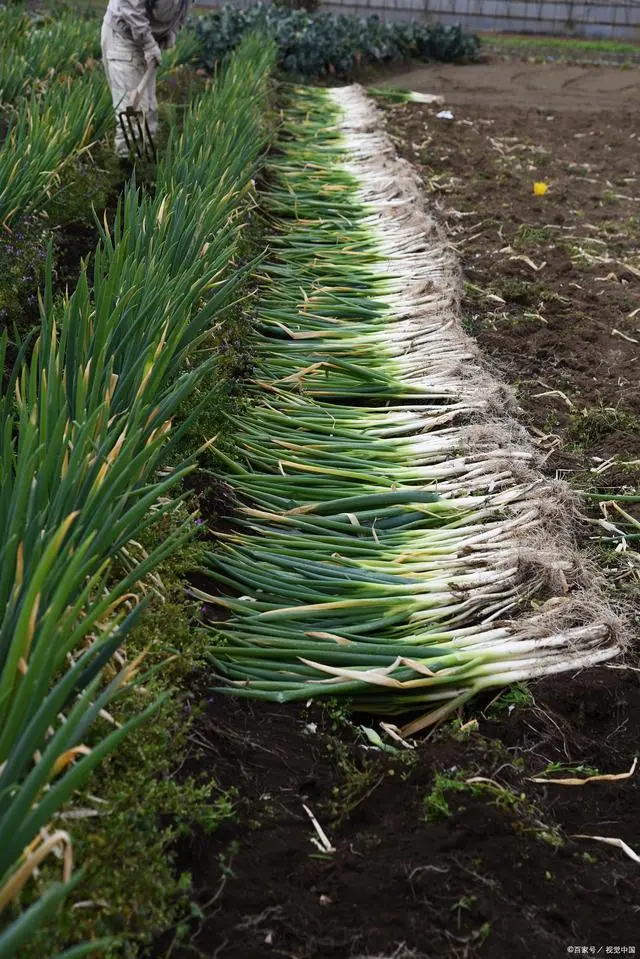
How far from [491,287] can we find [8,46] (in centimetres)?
455

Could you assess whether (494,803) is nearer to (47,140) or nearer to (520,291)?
(520,291)

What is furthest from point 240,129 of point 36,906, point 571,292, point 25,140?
point 36,906

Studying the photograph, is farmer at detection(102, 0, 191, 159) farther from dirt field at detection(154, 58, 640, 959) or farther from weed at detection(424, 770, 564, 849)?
weed at detection(424, 770, 564, 849)

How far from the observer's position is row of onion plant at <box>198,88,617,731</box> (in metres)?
2.22

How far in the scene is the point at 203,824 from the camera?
1.78 metres

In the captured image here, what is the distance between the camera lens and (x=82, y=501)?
74.8 inches

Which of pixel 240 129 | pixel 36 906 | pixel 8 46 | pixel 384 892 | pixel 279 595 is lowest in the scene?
pixel 384 892

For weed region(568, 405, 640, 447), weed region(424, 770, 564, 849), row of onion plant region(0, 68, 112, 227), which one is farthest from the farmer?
weed region(424, 770, 564, 849)

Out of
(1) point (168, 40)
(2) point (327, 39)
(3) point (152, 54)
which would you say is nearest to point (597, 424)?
(3) point (152, 54)

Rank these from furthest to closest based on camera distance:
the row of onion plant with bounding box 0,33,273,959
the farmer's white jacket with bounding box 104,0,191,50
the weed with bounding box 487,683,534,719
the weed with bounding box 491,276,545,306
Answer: the farmer's white jacket with bounding box 104,0,191,50, the weed with bounding box 491,276,545,306, the weed with bounding box 487,683,534,719, the row of onion plant with bounding box 0,33,273,959

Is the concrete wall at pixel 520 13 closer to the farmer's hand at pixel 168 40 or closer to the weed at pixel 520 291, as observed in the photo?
the farmer's hand at pixel 168 40

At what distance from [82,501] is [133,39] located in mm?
5046

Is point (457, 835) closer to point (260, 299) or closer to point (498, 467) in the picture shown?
point (498, 467)

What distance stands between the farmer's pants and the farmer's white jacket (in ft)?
0.19
